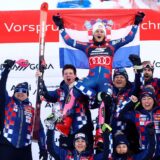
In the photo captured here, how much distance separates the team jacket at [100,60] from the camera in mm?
7934

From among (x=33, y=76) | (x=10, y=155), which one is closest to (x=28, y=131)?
(x=10, y=155)

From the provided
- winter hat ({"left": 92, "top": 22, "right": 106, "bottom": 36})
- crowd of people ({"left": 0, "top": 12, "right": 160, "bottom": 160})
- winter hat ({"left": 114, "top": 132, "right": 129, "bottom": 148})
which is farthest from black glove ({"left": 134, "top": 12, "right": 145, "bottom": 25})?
winter hat ({"left": 114, "top": 132, "right": 129, "bottom": 148})

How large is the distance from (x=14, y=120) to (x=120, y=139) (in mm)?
1360

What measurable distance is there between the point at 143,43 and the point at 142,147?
1761 mm

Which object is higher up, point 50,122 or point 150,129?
point 50,122

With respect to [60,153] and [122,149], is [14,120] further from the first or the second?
[122,149]

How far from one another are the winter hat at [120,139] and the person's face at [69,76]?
0.95 meters

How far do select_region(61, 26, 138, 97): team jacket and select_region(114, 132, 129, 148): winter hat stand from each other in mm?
676

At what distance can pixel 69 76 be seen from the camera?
798 cm

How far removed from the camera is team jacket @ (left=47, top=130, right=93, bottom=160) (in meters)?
7.38

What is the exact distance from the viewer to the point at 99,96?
7.76 metres

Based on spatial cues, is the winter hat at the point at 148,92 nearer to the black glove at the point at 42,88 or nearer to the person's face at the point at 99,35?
the person's face at the point at 99,35

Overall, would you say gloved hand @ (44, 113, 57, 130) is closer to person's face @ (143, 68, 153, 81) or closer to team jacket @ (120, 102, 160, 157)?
team jacket @ (120, 102, 160, 157)

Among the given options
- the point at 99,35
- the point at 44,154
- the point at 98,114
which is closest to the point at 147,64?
the point at 99,35
